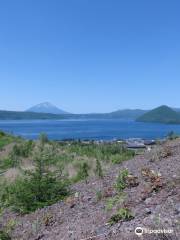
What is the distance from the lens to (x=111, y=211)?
314 inches

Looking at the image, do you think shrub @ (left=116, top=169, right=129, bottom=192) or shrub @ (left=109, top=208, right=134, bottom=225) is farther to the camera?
shrub @ (left=116, top=169, right=129, bottom=192)

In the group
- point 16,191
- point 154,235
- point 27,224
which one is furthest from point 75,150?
point 154,235

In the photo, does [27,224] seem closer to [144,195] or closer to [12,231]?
[12,231]

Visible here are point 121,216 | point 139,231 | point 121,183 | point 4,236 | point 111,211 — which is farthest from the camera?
point 121,183

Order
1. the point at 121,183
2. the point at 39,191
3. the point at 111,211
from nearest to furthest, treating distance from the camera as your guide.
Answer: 1. the point at 111,211
2. the point at 121,183
3. the point at 39,191

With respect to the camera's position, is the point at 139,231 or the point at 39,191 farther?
the point at 39,191

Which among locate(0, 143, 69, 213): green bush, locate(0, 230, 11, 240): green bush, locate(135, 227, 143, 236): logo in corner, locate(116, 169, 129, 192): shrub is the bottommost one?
locate(0, 230, 11, 240): green bush

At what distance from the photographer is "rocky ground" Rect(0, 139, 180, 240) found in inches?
265

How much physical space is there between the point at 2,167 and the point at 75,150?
591cm

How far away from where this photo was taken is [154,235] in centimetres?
609

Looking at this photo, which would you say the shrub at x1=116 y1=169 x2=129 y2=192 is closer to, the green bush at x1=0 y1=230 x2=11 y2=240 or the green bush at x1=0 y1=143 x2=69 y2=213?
the green bush at x1=0 y1=143 x2=69 y2=213

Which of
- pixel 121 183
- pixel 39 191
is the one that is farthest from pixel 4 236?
pixel 121 183

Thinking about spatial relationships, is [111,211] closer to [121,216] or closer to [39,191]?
[121,216]

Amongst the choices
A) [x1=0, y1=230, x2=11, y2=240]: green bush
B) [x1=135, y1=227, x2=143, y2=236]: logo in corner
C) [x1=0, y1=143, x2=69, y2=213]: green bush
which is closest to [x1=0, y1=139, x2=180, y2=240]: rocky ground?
[x1=135, y1=227, x2=143, y2=236]: logo in corner
